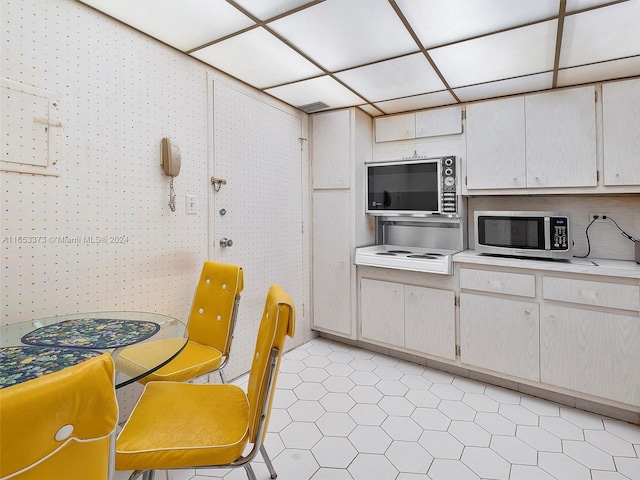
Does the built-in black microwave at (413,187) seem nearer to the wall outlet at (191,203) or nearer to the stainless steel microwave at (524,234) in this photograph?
the stainless steel microwave at (524,234)

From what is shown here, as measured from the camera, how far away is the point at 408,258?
2.91 m

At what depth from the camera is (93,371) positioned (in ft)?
2.16

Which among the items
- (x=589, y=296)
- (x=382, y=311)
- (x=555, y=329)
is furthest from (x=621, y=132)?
(x=382, y=311)

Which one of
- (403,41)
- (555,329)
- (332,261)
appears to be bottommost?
(555,329)

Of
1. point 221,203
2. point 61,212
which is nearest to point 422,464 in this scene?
point 221,203

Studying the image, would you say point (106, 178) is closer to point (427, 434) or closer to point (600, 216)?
point (427, 434)

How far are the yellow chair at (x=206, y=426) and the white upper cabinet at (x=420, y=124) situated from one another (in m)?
2.46

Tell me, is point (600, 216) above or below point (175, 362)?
above

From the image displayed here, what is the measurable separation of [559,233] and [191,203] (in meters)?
2.50

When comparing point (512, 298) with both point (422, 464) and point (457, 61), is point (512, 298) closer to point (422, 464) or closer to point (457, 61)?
point (422, 464)

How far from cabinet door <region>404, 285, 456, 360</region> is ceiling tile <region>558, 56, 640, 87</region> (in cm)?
171

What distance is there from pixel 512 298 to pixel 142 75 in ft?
9.17

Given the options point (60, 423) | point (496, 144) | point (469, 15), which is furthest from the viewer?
point (496, 144)

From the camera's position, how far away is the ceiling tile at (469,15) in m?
1.66
